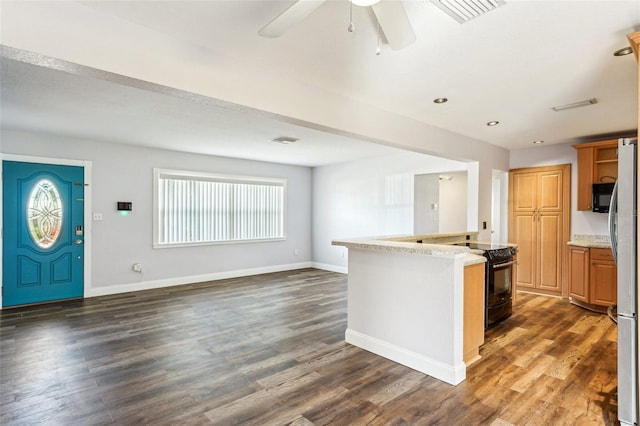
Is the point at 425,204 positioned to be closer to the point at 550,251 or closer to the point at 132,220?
the point at 550,251

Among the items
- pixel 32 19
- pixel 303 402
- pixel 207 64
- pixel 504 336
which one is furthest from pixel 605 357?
pixel 32 19

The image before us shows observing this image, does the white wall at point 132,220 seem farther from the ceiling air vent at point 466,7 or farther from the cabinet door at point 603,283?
the cabinet door at point 603,283

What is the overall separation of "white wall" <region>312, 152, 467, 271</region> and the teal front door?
4710 mm

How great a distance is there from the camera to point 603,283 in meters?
4.47

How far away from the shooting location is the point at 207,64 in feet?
7.63

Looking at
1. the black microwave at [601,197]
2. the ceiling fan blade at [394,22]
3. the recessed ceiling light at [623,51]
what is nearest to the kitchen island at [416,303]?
the ceiling fan blade at [394,22]

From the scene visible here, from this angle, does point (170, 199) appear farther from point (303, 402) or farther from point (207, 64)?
point (303, 402)

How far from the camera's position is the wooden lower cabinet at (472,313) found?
9.36ft

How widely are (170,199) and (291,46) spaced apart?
4.78m

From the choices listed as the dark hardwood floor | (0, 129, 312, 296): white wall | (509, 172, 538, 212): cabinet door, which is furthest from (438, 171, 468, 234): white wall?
(0, 129, 312, 296): white wall

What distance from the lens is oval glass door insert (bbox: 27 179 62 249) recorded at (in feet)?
16.2

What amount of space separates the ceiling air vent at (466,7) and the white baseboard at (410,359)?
7.98ft

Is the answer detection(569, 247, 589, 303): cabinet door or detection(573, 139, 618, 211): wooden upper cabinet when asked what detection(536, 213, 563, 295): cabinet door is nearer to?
detection(569, 247, 589, 303): cabinet door

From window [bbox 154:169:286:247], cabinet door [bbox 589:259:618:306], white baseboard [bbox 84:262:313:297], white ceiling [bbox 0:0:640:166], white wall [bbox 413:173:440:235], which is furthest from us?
white wall [bbox 413:173:440:235]
